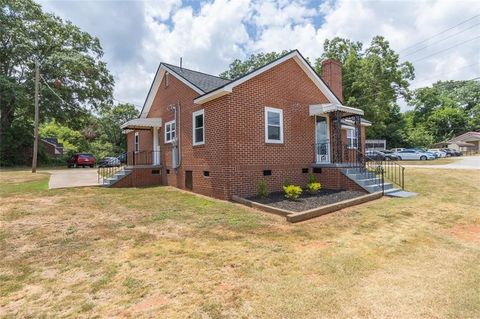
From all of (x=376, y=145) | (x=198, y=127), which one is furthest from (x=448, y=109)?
(x=198, y=127)

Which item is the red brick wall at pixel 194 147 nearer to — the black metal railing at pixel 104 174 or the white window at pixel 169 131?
the white window at pixel 169 131

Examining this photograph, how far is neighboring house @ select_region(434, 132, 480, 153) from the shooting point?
2184 inches

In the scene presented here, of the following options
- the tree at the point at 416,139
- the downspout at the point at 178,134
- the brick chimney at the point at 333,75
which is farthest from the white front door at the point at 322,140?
the tree at the point at 416,139

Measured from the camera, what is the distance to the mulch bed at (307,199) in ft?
27.1

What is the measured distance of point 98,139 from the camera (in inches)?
1896

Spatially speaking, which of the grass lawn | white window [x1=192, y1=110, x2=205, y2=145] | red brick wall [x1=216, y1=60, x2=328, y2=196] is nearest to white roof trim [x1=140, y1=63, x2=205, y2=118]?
white window [x1=192, y1=110, x2=205, y2=145]

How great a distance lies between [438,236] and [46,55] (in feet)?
122

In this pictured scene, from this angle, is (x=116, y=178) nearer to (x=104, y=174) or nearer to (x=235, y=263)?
(x=104, y=174)

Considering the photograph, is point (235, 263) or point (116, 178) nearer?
point (235, 263)

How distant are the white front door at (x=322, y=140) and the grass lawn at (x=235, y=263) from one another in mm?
4830

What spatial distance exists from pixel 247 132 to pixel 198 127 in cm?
246

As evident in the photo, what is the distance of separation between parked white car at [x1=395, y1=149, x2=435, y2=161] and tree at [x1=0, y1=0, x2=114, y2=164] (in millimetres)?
38295

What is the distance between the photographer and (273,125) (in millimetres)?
10922

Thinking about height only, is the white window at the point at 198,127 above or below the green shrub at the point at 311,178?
above
